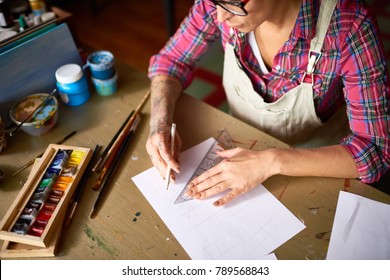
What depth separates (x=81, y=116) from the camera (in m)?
1.05

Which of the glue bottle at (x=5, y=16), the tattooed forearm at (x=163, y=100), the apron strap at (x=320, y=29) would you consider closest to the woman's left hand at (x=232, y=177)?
the tattooed forearm at (x=163, y=100)

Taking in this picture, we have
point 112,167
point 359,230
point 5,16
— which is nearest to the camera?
point 359,230

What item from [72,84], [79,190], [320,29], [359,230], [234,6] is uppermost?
[234,6]

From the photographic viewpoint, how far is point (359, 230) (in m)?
0.75

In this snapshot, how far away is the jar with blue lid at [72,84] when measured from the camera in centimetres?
102

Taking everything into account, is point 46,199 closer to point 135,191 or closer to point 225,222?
point 135,191

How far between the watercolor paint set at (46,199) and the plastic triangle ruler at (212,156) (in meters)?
0.29

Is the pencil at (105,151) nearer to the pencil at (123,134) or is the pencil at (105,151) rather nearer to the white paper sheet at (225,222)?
the pencil at (123,134)

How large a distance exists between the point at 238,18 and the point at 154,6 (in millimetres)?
2816

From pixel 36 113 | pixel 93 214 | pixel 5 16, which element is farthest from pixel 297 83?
pixel 5 16

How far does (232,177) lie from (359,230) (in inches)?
13.0

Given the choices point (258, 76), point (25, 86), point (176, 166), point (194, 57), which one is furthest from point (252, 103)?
point (25, 86)

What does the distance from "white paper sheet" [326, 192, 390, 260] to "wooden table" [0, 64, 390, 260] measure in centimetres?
2

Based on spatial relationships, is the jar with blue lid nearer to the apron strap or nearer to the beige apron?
the beige apron
